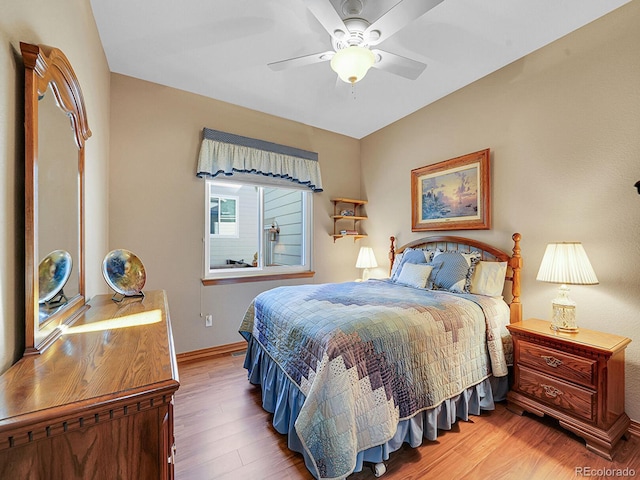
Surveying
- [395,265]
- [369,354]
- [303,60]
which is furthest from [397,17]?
[395,265]

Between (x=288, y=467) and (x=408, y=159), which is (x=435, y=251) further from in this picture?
(x=288, y=467)

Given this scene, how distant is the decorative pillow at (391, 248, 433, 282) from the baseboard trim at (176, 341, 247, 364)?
1975 millimetres

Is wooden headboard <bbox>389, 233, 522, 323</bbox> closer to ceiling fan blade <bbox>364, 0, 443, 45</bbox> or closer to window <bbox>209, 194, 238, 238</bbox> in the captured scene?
ceiling fan blade <bbox>364, 0, 443, 45</bbox>

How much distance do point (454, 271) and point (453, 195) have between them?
90 cm

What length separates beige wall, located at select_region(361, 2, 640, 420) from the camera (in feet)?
6.31

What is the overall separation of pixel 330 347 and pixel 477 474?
3.54 ft

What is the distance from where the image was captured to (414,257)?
3.11 m

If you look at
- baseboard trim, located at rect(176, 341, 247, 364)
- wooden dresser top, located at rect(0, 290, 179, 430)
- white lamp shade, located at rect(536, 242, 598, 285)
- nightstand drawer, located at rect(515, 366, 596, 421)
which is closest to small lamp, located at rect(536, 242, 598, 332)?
white lamp shade, located at rect(536, 242, 598, 285)

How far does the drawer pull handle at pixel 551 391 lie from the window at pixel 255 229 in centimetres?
268

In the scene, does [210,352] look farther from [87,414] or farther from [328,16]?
[328,16]

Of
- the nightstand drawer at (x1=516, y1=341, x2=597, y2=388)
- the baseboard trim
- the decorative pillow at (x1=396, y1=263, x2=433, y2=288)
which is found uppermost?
the decorative pillow at (x1=396, y1=263, x2=433, y2=288)

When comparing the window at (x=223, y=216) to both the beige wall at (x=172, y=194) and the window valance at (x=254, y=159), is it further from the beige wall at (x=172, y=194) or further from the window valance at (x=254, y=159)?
the window valance at (x=254, y=159)

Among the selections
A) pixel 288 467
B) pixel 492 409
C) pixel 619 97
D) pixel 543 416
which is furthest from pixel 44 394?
pixel 619 97

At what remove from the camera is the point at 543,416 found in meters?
1.98
